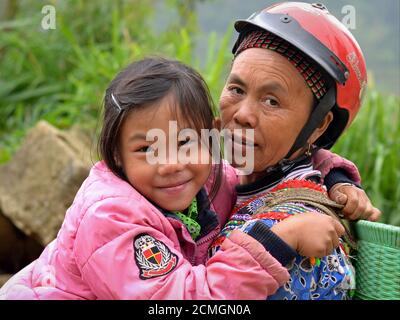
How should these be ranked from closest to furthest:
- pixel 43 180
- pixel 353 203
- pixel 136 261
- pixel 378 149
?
1. pixel 136 261
2. pixel 353 203
3. pixel 43 180
4. pixel 378 149

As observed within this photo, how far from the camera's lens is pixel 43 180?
5.00 meters

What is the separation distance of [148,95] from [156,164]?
0.81 feet

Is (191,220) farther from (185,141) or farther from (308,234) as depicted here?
(308,234)

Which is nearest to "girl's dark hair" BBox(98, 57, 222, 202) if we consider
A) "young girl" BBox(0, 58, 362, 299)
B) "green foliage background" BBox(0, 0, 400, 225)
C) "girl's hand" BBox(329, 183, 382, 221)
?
"young girl" BBox(0, 58, 362, 299)

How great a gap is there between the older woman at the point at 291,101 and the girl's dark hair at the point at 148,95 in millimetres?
216

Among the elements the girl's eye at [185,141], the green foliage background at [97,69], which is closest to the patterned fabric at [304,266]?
the girl's eye at [185,141]

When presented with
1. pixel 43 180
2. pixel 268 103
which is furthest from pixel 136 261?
pixel 43 180

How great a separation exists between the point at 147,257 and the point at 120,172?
1.39ft

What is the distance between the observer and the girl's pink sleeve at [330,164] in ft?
9.01

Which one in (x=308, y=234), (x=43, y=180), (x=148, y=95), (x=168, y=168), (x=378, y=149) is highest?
(x=148, y=95)

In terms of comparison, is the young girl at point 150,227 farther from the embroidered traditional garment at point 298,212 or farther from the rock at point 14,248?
the rock at point 14,248

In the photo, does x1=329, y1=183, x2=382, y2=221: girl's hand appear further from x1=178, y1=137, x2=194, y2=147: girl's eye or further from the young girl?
x1=178, y1=137, x2=194, y2=147: girl's eye
